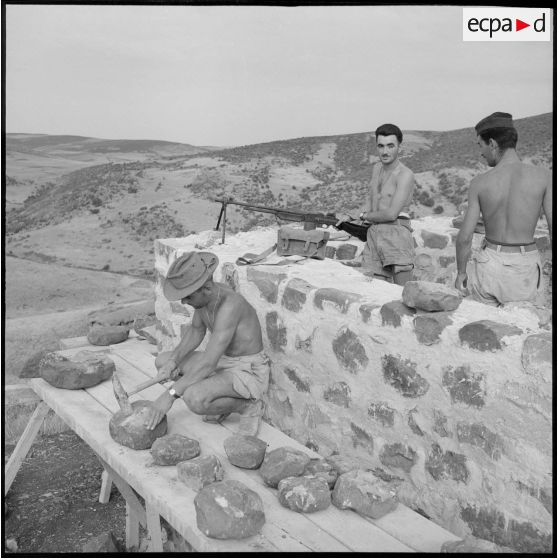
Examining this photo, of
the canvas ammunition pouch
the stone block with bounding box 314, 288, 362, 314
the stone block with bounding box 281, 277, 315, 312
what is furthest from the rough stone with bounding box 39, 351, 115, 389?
the stone block with bounding box 314, 288, 362, 314

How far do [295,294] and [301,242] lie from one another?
0.93m

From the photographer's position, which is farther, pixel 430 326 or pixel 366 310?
pixel 366 310

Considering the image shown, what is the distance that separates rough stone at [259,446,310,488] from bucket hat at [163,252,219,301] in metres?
1.05

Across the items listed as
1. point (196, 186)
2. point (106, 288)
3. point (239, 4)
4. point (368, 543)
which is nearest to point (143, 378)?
point (368, 543)

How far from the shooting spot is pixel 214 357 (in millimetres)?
3834

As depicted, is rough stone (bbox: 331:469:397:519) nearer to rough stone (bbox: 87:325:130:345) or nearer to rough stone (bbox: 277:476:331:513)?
rough stone (bbox: 277:476:331:513)

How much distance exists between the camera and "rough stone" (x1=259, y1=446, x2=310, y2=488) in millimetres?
3209

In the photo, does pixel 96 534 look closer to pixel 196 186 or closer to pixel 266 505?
pixel 266 505

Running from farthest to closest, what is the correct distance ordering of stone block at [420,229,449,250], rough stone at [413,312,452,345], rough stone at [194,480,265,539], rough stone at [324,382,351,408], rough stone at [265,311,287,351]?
stone block at [420,229,449,250] < rough stone at [265,311,287,351] < rough stone at [324,382,351,408] < rough stone at [413,312,452,345] < rough stone at [194,480,265,539]

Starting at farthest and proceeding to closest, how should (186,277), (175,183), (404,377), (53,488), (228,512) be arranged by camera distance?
(175,183)
(53,488)
(186,277)
(404,377)
(228,512)

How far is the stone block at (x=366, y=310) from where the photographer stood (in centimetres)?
364

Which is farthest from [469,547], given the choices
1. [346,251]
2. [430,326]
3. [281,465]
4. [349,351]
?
[346,251]

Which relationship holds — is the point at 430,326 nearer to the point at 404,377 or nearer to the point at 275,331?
the point at 404,377

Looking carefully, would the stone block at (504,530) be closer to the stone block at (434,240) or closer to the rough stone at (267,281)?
A: the rough stone at (267,281)
